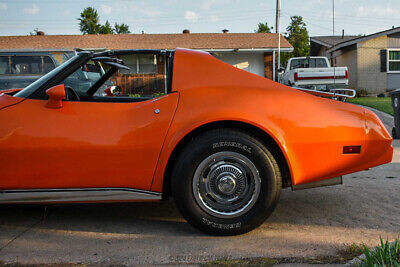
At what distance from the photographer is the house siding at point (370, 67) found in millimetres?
24078

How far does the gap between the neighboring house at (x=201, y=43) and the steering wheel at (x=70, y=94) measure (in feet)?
76.1

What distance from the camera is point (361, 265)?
2166 millimetres

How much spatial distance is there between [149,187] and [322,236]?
130 centimetres

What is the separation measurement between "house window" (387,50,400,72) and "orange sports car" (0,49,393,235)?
77.6ft

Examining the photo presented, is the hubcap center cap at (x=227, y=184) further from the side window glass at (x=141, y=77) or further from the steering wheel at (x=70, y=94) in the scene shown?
the steering wheel at (x=70, y=94)

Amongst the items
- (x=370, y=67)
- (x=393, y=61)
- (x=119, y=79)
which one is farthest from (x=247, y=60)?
(x=119, y=79)

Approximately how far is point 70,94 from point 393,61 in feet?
81.0

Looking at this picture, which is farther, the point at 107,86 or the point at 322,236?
the point at 107,86

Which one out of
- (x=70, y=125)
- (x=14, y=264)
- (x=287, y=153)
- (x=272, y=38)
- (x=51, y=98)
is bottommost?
(x=14, y=264)

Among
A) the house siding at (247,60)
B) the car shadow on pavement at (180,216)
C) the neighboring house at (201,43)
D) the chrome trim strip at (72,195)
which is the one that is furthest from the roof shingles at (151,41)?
the chrome trim strip at (72,195)

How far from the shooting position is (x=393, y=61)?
24.3 metres

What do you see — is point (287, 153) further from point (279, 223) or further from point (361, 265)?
point (361, 265)

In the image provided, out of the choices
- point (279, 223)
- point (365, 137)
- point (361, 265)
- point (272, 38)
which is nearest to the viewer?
point (361, 265)

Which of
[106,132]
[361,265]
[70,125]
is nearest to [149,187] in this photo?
[106,132]
